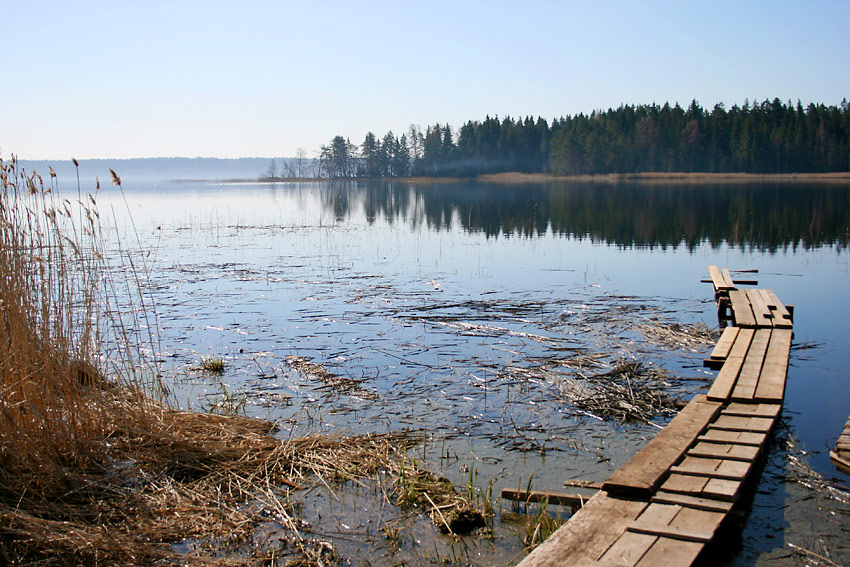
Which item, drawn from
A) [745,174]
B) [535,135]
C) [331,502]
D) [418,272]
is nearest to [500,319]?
[418,272]

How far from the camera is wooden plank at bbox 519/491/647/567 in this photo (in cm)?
397

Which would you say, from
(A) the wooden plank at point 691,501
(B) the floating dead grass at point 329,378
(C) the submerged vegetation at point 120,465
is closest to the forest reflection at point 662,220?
(B) the floating dead grass at point 329,378

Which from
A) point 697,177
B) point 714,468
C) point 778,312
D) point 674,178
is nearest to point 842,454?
point 714,468

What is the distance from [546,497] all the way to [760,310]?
8008 mm

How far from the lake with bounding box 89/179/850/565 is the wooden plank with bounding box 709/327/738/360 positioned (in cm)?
30

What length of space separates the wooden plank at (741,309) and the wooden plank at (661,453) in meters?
4.36

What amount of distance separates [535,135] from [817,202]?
94059 mm

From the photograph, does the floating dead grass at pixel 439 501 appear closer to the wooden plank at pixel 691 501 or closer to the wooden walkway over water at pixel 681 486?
the wooden walkway over water at pixel 681 486

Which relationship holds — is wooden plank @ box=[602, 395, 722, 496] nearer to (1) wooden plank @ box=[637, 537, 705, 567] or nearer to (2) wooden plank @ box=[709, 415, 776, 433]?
Answer: (2) wooden plank @ box=[709, 415, 776, 433]

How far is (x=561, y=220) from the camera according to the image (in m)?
32.7

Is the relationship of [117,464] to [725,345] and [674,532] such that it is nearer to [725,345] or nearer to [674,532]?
[674,532]

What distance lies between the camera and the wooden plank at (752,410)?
657cm

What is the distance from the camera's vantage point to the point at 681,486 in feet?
16.0

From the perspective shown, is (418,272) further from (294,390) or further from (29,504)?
(29,504)
